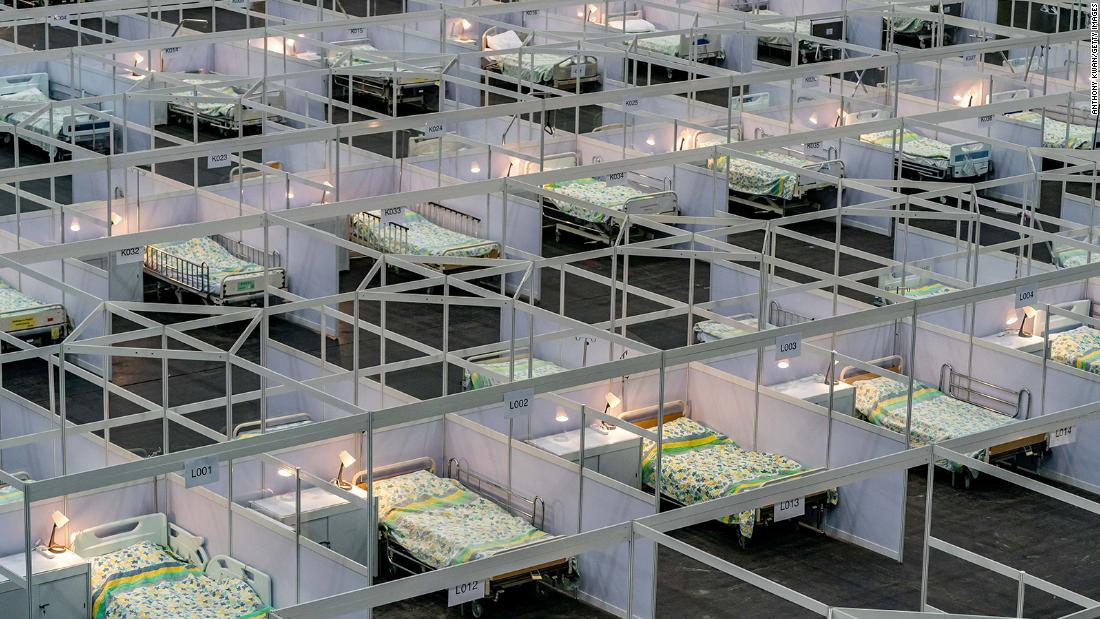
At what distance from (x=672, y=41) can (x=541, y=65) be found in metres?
2.53

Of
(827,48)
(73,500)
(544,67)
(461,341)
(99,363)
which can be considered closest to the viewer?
(73,500)

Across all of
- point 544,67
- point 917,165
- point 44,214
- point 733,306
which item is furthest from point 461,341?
point 544,67

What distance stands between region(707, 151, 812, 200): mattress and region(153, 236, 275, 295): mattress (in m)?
5.79

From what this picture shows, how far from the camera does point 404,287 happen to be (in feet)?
55.5

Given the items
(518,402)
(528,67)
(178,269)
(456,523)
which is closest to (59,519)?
(456,523)

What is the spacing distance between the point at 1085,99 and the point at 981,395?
7.39 meters

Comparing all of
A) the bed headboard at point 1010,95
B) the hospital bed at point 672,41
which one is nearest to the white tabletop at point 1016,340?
the bed headboard at point 1010,95

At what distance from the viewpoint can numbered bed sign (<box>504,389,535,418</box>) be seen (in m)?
13.6

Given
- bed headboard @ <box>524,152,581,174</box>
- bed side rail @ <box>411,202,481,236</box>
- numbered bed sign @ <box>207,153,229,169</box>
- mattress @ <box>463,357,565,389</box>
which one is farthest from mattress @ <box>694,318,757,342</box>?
numbered bed sign @ <box>207,153,229,169</box>

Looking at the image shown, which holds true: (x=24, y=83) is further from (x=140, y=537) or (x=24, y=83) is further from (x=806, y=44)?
(x=140, y=537)

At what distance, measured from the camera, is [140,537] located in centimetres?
1445

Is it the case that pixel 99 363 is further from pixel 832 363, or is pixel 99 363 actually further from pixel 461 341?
pixel 832 363

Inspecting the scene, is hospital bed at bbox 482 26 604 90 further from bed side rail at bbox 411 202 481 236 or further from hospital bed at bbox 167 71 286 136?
bed side rail at bbox 411 202 481 236

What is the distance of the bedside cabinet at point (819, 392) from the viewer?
16906 millimetres
